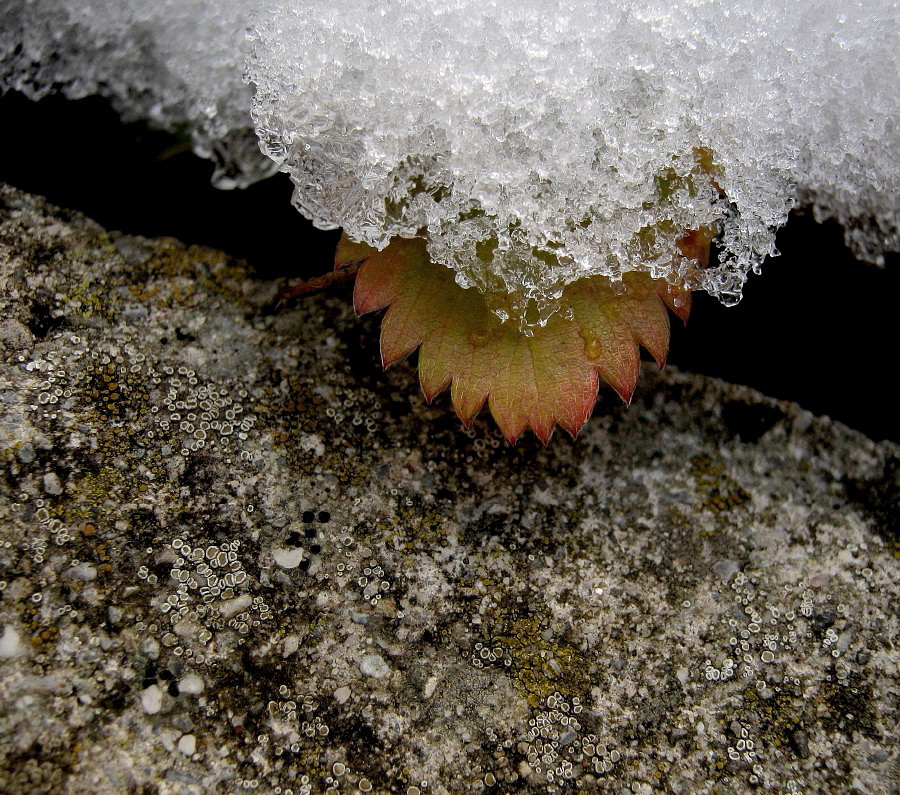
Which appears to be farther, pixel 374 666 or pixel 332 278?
pixel 332 278

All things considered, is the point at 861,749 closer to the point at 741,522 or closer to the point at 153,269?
the point at 741,522

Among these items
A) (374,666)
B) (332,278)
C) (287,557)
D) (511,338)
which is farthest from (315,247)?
(374,666)

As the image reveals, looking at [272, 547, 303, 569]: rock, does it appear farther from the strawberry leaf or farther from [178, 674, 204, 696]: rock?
the strawberry leaf

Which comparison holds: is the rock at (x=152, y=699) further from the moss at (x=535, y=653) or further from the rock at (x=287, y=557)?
the moss at (x=535, y=653)

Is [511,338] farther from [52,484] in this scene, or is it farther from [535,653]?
[52,484]

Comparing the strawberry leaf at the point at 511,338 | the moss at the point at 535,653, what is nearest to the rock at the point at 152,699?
the moss at the point at 535,653

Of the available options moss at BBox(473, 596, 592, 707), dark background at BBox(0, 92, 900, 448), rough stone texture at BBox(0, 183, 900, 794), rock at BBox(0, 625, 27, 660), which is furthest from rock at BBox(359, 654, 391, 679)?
dark background at BBox(0, 92, 900, 448)

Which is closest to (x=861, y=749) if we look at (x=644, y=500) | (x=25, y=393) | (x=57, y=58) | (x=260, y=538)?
(x=644, y=500)
